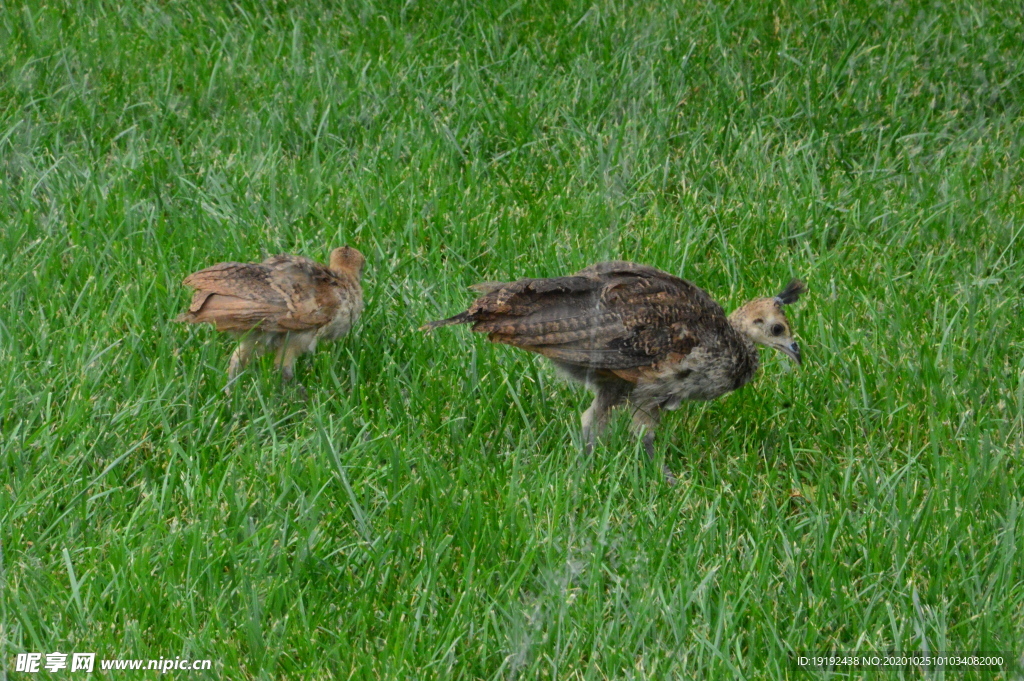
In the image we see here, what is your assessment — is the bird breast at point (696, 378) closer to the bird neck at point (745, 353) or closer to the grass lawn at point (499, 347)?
the bird neck at point (745, 353)

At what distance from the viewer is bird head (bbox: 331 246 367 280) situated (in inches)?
246

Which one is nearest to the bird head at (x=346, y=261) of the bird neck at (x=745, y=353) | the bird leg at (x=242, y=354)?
the bird leg at (x=242, y=354)

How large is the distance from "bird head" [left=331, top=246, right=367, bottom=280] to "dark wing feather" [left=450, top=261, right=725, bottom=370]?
3.10 ft

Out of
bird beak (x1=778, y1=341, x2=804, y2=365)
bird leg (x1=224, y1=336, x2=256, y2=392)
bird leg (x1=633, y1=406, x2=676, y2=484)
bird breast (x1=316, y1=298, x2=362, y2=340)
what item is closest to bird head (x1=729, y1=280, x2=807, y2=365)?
bird beak (x1=778, y1=341, x2=804, y2=365)

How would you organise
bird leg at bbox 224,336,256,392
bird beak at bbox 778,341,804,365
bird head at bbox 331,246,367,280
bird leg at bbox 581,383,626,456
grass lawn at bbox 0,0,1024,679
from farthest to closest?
1. bird head at bbox 331,246,367,280
2. bird leg at bbox 224,336,256,392
3. bird beak at bbox 778,341,804,365
4. bird leg at bbox 581,383,626,456
5. grass lawn at bbox 0,0,1024,679

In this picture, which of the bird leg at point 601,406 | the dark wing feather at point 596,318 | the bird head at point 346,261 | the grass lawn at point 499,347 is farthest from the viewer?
the bird head at point 346,261

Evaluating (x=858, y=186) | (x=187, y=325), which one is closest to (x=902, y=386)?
(x=858, y=186)

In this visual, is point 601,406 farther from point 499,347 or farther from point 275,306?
point 275,306

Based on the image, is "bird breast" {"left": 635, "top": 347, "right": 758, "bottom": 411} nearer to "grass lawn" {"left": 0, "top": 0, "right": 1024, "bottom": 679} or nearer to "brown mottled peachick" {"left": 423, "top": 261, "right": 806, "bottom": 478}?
"brown mottled peachick" {"left": 423, "top": 261, "right": 806, "bottom": 478}

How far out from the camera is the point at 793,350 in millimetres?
5770

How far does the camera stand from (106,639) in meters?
4.18

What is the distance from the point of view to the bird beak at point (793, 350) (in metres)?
5.76

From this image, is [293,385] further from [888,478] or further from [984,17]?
[984,17]

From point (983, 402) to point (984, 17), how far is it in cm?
402
